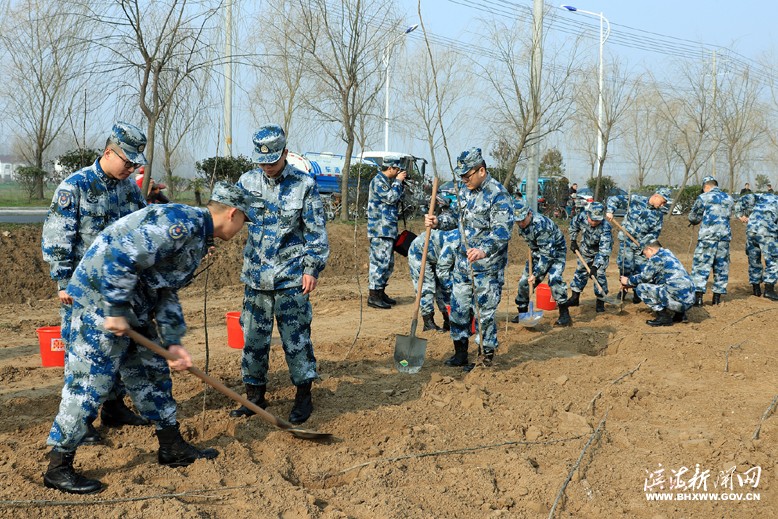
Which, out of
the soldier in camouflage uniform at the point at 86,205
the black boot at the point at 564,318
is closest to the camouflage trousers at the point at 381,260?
the black boot at the point at 564,318

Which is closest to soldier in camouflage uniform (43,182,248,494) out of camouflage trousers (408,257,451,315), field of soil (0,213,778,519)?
field of soil (0,213,778,519)

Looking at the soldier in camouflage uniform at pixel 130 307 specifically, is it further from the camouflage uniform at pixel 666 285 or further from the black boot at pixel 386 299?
the camouflage uniform at pixel 666 285

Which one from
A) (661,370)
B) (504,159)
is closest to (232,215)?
(661,370)

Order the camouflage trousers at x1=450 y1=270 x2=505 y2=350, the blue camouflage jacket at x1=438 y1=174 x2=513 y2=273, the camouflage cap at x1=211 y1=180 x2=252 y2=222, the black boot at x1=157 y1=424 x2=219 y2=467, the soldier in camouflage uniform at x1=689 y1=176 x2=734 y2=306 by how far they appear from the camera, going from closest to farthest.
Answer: the camouflage cap at x1=211 y1=180 x2=252 y2=222 < the black boot at x1=157 y1=424 x2=219 y2=467 < the blue camouflage jacket at x1=438 y1=174 x2=513 y2=273 < the camouflage trousers at x1=450 y1=270 x2=505 y2=350 < the soldier in camouflage uniform at x1=689 y1=176 x2=734 y2=306

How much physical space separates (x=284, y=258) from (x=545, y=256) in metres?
4.67

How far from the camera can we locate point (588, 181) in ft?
104

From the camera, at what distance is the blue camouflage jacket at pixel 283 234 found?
4590mm

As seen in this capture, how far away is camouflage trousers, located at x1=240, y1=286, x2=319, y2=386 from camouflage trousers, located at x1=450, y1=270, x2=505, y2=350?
5.94 ft

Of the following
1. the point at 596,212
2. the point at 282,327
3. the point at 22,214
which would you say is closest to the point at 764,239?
the point at 596,212

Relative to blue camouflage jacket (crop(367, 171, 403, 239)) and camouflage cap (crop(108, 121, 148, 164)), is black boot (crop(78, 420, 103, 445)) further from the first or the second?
blue camouflage jacket (crop(367, 171, 403, 239))

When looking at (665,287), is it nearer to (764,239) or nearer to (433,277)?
(433,277)

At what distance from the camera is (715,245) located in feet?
34.6

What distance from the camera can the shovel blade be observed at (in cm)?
604

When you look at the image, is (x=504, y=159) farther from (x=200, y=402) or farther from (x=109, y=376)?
(x=109, y=376)
